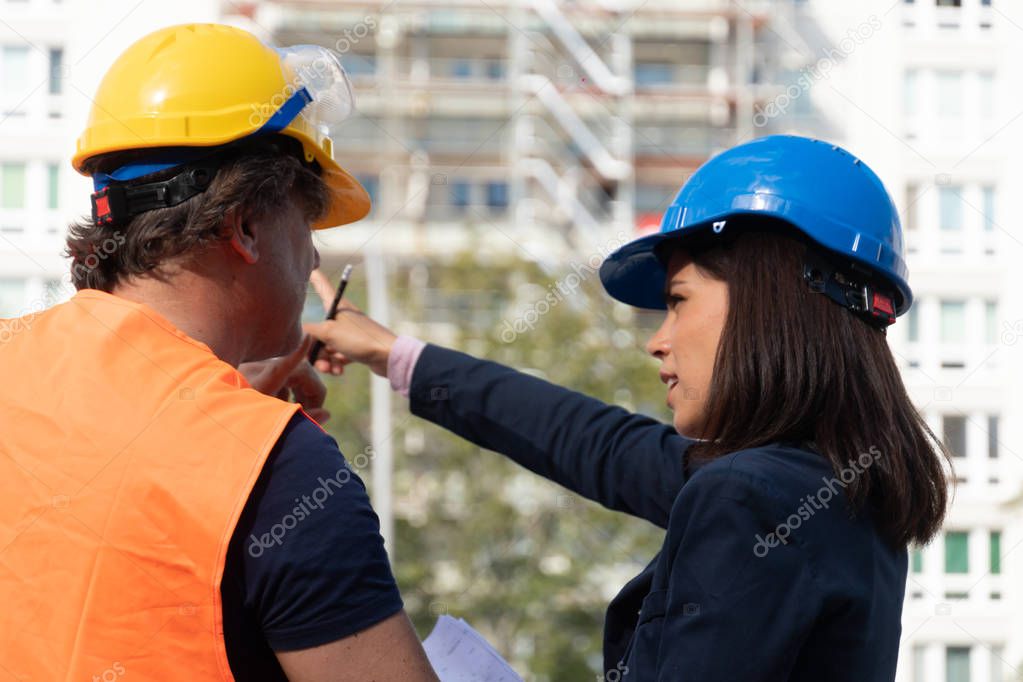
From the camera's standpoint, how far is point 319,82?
2.23 m

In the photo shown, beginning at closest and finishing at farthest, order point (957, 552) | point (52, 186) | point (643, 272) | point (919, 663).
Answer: point (643, 272) < point (52, 186) < point (957, 552) < point (919, 663)

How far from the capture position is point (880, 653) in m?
1.81

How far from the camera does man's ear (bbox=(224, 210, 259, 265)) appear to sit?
1.92 m

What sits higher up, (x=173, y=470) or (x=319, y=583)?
(x=173, y=470)

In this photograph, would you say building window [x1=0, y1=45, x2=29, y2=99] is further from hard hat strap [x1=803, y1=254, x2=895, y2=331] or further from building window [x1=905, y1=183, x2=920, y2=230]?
hard hat strap [x1=803, y1=254, x2=895, y2=331]

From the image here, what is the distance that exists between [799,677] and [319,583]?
0.69 m

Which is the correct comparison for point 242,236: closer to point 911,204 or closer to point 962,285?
point 911,204

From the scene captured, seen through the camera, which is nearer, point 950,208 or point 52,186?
point 52,186

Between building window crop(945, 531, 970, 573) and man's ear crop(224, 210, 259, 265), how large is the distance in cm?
2084

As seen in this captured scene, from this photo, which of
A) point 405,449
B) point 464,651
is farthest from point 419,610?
point 464,651

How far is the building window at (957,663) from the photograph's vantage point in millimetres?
22672

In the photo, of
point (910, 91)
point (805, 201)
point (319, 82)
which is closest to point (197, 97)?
point (319, 82)

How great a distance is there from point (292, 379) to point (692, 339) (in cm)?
102

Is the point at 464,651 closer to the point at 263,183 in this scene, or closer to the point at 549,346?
the point at 263,183
